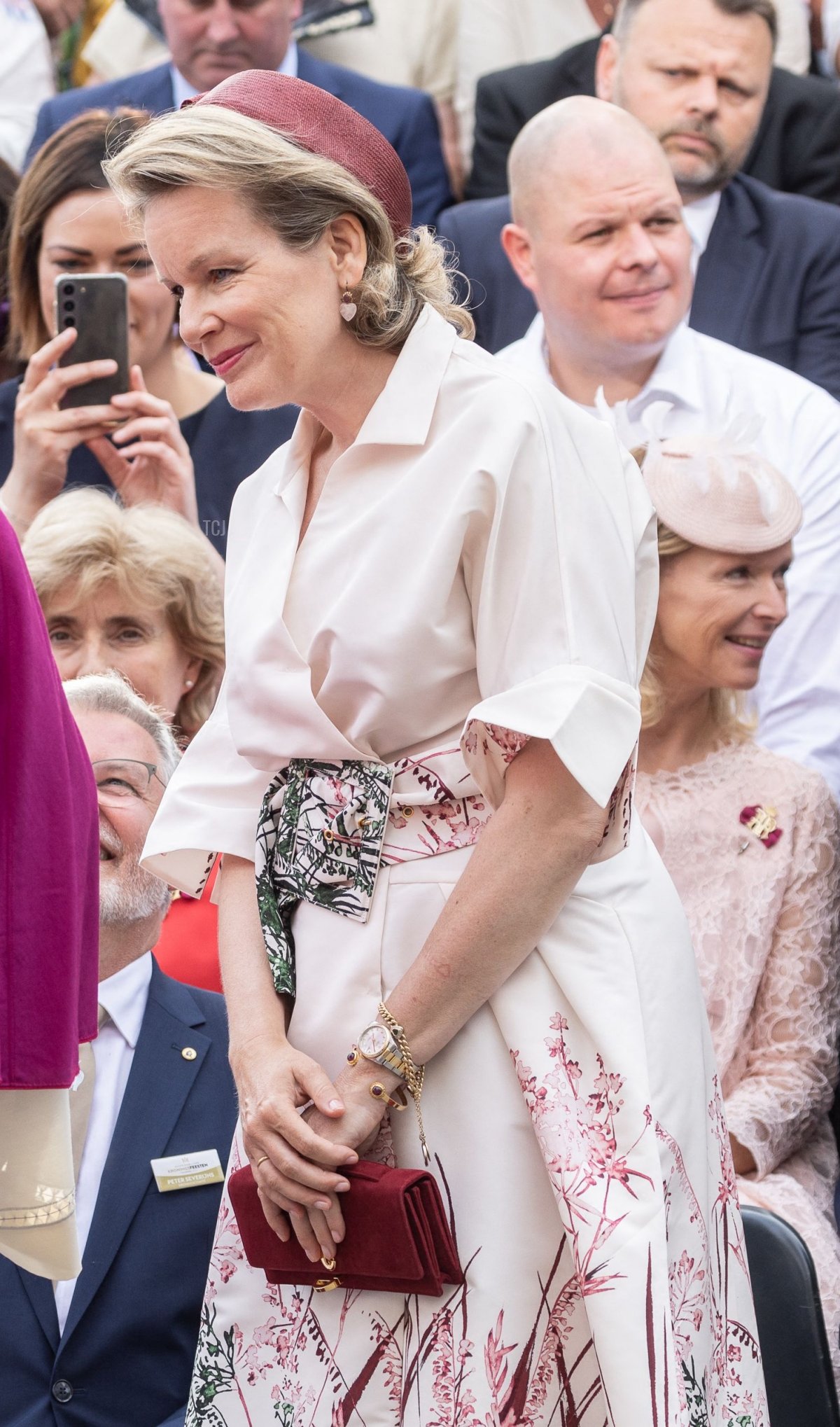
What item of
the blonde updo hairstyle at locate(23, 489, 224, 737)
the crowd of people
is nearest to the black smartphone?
the blonde updo hairstyle at locate(23, 489, 224, 737)

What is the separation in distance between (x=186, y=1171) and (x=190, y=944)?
75 cm

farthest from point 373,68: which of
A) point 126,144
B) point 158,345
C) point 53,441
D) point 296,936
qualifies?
point 296,936

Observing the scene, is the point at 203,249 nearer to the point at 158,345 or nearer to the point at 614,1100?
the point at 614,1100

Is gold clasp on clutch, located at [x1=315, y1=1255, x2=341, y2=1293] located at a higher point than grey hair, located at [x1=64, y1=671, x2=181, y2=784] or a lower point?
lower

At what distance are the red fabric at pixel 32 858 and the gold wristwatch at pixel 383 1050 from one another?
29 centimetres

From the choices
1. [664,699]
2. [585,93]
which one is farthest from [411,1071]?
[585,93]

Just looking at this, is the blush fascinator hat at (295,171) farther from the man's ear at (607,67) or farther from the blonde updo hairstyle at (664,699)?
the man's ear at (607,67)

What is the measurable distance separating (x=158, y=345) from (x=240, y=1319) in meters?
2.68

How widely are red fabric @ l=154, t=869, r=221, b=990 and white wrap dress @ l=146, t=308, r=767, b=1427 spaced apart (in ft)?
3.93

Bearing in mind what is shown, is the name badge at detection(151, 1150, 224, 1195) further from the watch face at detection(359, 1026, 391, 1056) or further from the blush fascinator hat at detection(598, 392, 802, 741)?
the blush fascinator hat at detection(598, 392, 802, 741)

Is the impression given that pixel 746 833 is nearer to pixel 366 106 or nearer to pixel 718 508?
pixel 718 508

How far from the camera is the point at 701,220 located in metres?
4.50

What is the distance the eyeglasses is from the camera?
2857mm

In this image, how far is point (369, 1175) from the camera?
5.71 ft
